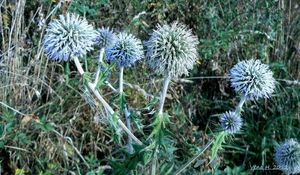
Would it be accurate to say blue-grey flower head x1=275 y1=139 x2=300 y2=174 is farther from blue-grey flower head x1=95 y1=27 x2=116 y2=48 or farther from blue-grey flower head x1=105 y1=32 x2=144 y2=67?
blue-grey flower head x1=95 y1=27 x2=116 y2=48

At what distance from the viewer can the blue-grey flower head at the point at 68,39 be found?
246 centimetres

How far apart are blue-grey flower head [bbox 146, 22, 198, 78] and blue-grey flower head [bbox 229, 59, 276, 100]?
0.93 feet

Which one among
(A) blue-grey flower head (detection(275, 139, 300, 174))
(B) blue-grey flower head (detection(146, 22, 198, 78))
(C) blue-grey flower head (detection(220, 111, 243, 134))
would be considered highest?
(B) blue-grey flower head (detection(146, 22, 198, 78))

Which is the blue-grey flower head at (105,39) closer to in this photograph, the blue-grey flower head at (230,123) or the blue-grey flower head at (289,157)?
the blue-grey flower head at (230,123)

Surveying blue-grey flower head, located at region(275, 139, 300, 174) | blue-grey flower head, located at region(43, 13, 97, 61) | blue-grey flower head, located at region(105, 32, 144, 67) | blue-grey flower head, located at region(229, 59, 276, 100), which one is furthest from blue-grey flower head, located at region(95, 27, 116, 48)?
blue-grey flower head, located at region(275, 139, 300, 174)

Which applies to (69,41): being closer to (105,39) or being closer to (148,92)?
(105,39)

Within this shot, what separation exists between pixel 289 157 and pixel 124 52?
4.01ft

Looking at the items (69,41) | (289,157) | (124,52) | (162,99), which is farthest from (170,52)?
(289,157)

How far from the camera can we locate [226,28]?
13.5 ft

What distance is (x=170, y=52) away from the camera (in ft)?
8.04

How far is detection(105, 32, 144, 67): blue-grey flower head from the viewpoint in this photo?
2.73 metres

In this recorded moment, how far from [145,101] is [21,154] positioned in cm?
100

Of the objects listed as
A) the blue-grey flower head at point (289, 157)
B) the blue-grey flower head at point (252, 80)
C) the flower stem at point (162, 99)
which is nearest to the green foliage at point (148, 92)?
the blue-grey flower head at point (289, 157)

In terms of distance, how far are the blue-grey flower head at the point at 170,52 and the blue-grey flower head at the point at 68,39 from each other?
32cm
